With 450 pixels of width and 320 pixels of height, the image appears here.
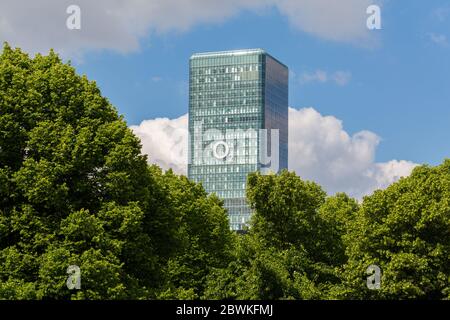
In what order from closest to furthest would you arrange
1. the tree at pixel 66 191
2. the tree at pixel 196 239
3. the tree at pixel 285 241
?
the tree at pixel 66 191 < the tree at pixel 285 241 < the tree at pixel 196 239

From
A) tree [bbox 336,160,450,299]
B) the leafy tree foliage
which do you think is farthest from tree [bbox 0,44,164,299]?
tree [bbox 336,160,450,299]

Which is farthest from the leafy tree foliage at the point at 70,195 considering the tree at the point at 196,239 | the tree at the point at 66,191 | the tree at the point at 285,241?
the tree at the point at 196,239

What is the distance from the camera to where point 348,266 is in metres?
56.5

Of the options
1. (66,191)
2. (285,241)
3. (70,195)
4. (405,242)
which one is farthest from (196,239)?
(66,191)

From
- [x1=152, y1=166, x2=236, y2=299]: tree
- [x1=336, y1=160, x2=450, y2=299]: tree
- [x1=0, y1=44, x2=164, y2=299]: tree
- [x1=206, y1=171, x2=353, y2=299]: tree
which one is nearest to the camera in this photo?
[x1=0, y1=44, x2=164, y2=299]: tree

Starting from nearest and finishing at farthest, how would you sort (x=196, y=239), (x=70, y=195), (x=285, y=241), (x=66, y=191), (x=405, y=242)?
(x=66, y=191) < (x=70, y=195) < (x=405, y=242) < (x=285, y=241) < (x=196, y=239)

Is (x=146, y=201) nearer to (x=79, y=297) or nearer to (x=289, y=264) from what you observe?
(x=79, y=297)

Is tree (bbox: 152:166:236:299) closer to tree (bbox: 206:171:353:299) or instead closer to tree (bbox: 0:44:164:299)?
tree (bbox: 206:171:353:299)

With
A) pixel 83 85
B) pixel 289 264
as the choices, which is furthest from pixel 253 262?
pixel 83 85

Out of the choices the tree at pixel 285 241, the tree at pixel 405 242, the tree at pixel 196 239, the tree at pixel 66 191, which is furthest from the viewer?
the tree at pixel 196 239

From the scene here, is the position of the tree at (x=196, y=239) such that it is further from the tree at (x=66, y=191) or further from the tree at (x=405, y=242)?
the tree at (x=66, y=191)

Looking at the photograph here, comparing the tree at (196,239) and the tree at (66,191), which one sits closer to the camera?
the tree at (66,191)

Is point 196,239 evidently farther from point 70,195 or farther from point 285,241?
point 70,195

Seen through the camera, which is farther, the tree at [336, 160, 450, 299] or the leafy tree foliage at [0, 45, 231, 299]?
the tree at [336, 160, 450, 299]
